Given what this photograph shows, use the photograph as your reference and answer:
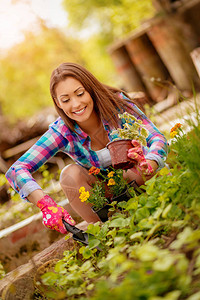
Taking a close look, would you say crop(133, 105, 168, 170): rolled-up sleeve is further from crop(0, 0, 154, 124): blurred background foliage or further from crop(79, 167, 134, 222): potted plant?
crop(0, 0, 154, 124): blurred background foliage

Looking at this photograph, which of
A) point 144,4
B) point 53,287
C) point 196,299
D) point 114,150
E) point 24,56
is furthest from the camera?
point 24,56

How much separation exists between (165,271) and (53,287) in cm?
81

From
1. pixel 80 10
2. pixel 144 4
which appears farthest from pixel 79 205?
pixel 80 10

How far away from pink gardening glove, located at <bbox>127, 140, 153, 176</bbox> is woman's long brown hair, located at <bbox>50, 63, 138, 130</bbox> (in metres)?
0.47

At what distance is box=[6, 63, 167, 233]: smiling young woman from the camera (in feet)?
6.34

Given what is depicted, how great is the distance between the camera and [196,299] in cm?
72

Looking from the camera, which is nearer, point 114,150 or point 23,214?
point 114,150

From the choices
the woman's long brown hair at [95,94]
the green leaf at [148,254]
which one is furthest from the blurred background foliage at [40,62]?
the green leaf at [148,254]

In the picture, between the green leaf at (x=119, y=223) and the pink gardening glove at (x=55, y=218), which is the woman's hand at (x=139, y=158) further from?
the pink gardening glove at (x=55, y=218)

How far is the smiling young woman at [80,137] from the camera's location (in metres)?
1.93

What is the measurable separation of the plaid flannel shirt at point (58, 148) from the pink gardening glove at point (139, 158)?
23 centimetres

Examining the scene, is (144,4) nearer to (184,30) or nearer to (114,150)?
(184,30)

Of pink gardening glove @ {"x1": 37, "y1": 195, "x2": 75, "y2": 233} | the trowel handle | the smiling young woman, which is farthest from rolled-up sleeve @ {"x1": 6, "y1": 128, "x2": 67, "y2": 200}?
the trowel handle

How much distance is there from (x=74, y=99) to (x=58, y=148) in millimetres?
399
